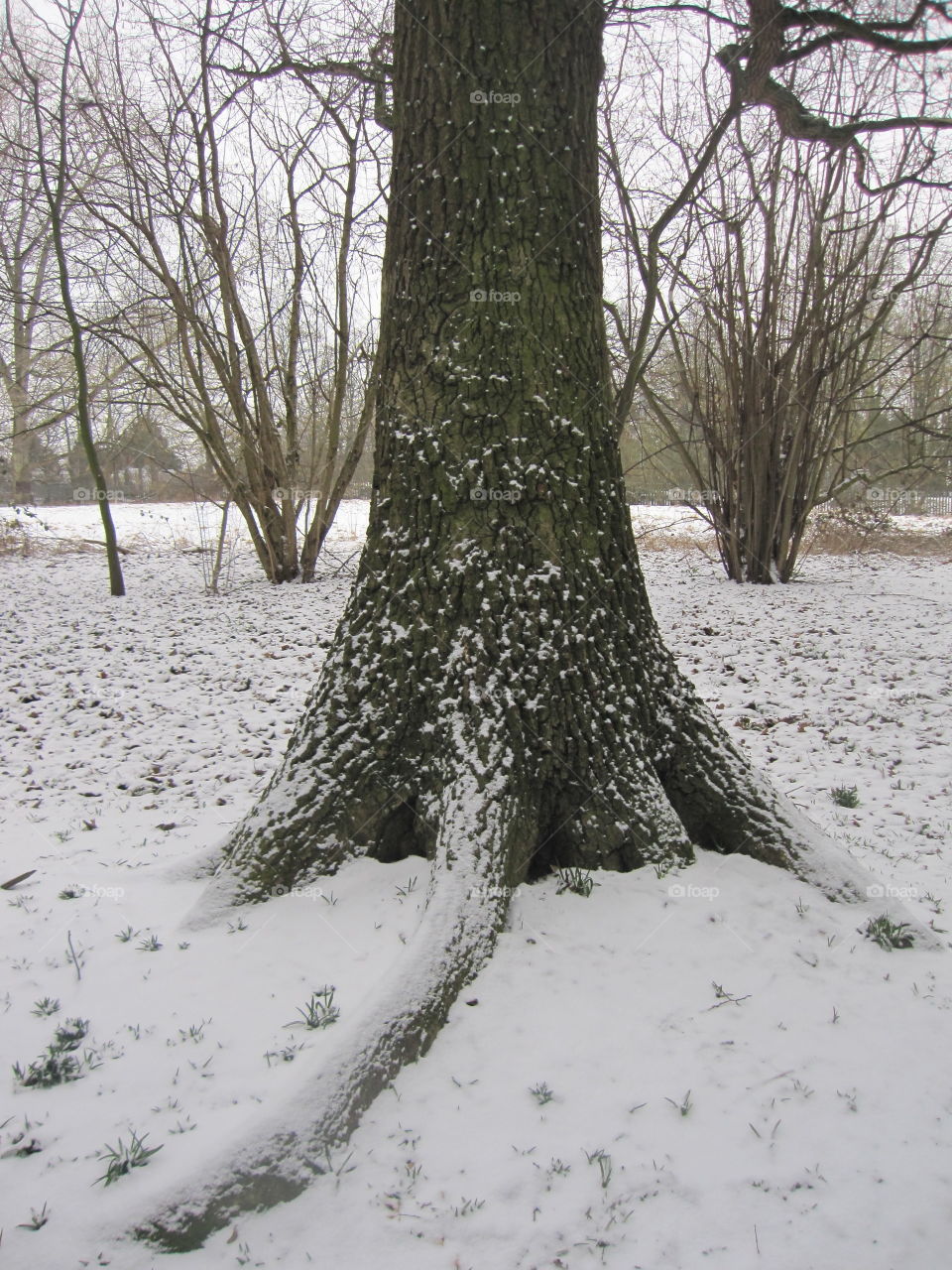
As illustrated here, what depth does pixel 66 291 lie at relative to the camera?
29.6 ft

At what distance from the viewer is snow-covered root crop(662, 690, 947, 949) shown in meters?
2.67

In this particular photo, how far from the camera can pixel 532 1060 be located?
1976 mm

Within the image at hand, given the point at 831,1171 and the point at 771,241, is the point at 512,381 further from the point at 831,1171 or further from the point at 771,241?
the point at 771,241

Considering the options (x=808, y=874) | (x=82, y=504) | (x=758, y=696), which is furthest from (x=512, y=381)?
(x=82, y=504)

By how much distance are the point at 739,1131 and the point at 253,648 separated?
19.7ft
